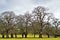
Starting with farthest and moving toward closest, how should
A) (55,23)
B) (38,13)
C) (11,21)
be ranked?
(55,23)
(11,21)
(38,13)

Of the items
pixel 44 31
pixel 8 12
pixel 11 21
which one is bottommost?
pixel 44 31

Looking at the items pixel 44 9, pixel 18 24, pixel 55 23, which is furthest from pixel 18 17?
pixel 55 23

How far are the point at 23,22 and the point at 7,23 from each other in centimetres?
673

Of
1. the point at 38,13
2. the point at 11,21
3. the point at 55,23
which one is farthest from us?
the point at 55,23

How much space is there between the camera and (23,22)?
196ft

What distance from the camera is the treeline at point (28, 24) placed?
53812mm

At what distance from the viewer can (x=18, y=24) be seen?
194ft

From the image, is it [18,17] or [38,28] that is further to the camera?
[18,17]

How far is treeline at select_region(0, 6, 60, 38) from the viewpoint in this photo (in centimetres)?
5381

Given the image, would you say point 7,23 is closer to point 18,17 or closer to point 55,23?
point 18,17

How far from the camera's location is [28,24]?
5912 centimetres

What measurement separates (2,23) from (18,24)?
6.75 metres

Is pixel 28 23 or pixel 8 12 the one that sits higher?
pixel 8 12

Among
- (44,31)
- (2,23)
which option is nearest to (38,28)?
(44,31)
